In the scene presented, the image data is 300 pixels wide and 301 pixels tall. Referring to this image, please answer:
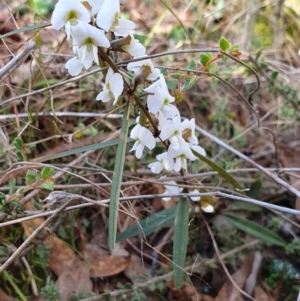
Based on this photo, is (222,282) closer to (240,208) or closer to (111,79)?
(240,208)

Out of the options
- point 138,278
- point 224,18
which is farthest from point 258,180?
point 224,18

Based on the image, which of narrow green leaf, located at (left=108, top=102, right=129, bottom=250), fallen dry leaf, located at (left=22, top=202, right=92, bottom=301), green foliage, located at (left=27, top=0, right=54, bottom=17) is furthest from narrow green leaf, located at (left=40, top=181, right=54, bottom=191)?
green foliage, located at (left=27, top=0, right=54, bottom=17)

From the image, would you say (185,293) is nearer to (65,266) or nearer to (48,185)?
(65,266)

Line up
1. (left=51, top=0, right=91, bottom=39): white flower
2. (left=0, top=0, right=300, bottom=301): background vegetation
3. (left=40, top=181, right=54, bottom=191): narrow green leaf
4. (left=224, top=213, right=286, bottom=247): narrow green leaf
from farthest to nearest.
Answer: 1. (left=224, top=213, right=286, bottom=247): narrow green leaf
2. (left=0, top=0, right=300, bottom=301): background vegetation
3. (left=40, top=181, right=54, bottom=191): narrow green leaf
4. (left=51, top=0, right=91, bottom=39): white flower

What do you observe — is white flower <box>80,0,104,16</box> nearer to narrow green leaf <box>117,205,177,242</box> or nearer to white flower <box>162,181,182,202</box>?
white flower <box>162,181,182,202</box>

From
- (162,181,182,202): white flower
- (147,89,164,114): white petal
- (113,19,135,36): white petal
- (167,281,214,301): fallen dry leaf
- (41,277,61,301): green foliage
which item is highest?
(113,19,135,36): white petal

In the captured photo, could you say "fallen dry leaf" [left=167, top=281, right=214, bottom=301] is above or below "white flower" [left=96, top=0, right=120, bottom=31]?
below
